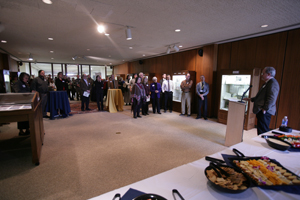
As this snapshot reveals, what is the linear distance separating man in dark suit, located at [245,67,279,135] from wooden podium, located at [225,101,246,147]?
0.27 m

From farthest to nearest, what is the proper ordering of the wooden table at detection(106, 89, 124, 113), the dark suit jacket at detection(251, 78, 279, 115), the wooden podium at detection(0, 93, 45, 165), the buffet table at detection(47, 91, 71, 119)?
the wooden table at detection(106, 89, 124, 113), the buffet table at detection(47, 91, 71, 119), the dark suit jacket at detection(251, 78, 279, 115), the wooden podium at detection(0, 93, 45, 165)

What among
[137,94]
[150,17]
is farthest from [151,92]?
[150,17]

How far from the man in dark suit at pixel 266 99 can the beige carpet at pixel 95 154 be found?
40.3 inches

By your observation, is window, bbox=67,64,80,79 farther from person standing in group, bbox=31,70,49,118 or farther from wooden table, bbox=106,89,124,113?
person standing in group, bbox=31,70,49,118

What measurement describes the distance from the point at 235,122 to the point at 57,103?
590 centimetres

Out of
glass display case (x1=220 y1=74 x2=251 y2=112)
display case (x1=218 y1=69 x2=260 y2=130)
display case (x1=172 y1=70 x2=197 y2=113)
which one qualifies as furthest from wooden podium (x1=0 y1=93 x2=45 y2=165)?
display case (x1=172 y1=70 x2=197 y2=113)

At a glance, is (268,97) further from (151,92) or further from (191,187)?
(151,92)

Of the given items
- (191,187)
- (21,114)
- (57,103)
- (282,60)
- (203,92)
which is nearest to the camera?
(191,187)

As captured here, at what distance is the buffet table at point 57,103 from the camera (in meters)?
5.39

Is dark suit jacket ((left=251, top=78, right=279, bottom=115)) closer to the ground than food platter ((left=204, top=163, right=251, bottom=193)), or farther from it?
farther from it

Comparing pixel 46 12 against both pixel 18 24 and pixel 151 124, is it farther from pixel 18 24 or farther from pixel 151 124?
pixel 151 124

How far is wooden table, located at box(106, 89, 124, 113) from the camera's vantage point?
22.1 ft

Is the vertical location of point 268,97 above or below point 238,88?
below

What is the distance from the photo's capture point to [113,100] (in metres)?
6.79
